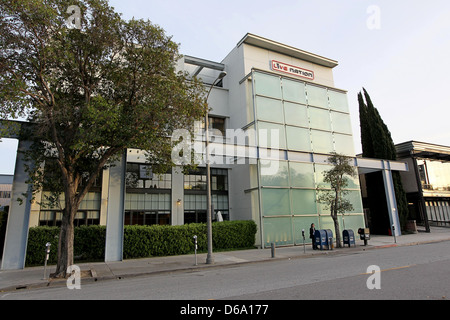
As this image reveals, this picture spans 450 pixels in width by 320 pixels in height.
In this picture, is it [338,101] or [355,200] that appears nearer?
[355,200]

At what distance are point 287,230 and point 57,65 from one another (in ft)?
55.4

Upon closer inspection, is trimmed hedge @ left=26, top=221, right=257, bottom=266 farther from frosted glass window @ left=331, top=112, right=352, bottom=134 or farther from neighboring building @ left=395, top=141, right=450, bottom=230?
neighboring building @ left=395, top=141, right=450, bottom=230

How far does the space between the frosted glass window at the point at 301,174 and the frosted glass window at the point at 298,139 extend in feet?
4.35

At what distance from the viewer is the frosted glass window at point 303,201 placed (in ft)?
68.1

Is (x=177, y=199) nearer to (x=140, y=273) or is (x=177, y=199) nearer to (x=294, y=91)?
(x=140, y=273)

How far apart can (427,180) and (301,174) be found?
17.5 meters

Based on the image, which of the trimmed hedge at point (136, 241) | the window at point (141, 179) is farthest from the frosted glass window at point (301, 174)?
the window at point (141, 179)

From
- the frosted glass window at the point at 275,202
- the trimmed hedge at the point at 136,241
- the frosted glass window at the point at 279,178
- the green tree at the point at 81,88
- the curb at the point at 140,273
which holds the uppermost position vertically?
the green tree at the point at 81,88

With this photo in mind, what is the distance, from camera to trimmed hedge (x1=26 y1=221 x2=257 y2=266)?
47.8 feet

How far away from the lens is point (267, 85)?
2212cm

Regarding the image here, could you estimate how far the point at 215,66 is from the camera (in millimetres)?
26125

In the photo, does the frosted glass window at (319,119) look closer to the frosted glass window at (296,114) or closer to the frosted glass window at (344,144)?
the frosted glass window at (296,114)

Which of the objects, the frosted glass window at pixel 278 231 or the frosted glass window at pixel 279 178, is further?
the frosted glass window at pixel 279 178

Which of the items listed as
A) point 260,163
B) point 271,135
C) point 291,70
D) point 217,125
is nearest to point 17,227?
point 260,163
